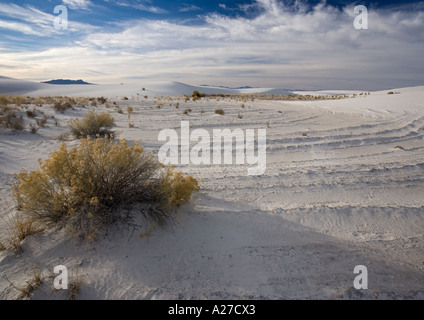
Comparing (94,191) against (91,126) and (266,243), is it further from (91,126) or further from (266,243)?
(91,126)

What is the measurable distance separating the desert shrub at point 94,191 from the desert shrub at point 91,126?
4.84 m

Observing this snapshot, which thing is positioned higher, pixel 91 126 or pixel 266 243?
pixel 91 126

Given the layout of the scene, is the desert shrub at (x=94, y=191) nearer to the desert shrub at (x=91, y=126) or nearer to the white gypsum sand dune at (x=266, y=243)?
the white gypsum sand dune at (x=266, y=243)

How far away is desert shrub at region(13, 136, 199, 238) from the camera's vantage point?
2945mm

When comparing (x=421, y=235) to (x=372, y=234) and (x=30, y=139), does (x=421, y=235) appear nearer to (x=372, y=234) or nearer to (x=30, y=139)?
(x=372, y=234)

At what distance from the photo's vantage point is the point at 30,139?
7.39 metres

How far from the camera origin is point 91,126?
7965mm

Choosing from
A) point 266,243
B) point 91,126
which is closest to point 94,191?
point 266,243

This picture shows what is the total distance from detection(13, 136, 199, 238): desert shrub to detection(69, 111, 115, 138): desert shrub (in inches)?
190

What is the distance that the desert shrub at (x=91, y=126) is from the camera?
25.5ft

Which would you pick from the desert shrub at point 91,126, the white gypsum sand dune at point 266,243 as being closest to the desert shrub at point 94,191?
the white gypsum sand dune at point 266,243

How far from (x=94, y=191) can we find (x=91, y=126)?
5.59m

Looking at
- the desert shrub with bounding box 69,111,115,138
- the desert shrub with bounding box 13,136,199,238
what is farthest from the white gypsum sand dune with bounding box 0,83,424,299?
the desert shrub with bounding box 69,111,115,138

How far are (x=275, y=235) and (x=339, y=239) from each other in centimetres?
76
